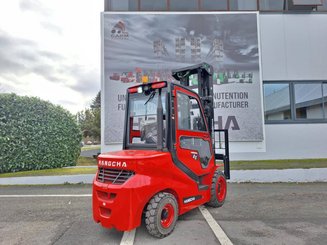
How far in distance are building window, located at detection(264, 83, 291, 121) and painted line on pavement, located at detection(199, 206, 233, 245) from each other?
6.72 metres

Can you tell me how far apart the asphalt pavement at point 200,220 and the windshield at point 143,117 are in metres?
1.72

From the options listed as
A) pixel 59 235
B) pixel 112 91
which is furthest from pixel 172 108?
pixel 112 91

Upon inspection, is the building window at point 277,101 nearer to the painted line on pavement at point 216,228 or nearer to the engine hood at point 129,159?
the painted line on pavement at point 216,228

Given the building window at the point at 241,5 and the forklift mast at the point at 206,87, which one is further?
the building window at the point at 241,5

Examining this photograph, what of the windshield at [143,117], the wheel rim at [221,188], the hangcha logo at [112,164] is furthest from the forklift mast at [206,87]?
the hangcha logo at [112,164]

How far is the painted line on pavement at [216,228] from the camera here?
3749 mm

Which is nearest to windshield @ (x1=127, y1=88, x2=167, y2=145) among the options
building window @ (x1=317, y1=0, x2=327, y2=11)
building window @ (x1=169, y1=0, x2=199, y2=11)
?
building window @ (x1=169, y1=0, x2=199, y2=11)

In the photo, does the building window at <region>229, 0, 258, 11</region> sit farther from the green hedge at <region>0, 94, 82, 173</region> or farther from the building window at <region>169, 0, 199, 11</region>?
the green hedge at <region>0, 94, 82, 173</region>

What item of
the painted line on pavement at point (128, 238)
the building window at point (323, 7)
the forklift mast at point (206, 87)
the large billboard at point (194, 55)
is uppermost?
the building window at point (323, 7)

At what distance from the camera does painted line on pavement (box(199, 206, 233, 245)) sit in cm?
375

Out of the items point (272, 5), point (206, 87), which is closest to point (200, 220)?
point (206, 87)

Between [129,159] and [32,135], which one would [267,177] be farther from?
[32,135]

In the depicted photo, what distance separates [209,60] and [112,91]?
4409mm

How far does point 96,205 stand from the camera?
12.9 feet
